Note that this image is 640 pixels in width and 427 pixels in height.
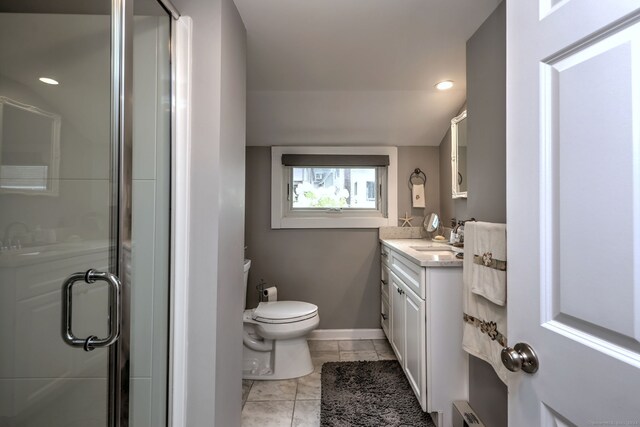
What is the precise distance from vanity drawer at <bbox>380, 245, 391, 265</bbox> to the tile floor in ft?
2.43

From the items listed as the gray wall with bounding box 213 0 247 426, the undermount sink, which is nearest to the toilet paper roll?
the gray wall with bounding box 213 0 247 426

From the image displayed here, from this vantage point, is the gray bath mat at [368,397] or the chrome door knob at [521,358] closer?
the chrome door knob at [521,358]

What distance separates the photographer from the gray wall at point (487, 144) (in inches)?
51.6

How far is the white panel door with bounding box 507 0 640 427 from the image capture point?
1.62ft

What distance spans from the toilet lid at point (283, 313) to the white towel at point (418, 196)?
1341 millimetres

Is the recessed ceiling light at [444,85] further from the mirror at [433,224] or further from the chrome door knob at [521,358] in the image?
the chrome door knob at [521,358]

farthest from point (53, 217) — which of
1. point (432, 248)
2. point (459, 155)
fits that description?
point (459, 155)

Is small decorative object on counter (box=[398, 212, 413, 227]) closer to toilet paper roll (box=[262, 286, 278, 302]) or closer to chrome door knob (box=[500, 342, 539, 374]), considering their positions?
toilet paper roll (box=[262, 286, 278, 302])

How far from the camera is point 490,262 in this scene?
121 centimetres

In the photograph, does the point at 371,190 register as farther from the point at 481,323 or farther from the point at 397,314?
the point at 481,323

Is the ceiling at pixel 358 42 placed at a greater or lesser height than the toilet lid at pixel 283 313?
greater

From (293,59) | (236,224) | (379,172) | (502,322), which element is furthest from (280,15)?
(379,172)

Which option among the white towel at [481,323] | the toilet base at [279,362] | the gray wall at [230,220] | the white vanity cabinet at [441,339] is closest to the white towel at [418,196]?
the white vanity cabinet at [441,339]

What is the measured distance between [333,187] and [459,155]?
114 centimetres
